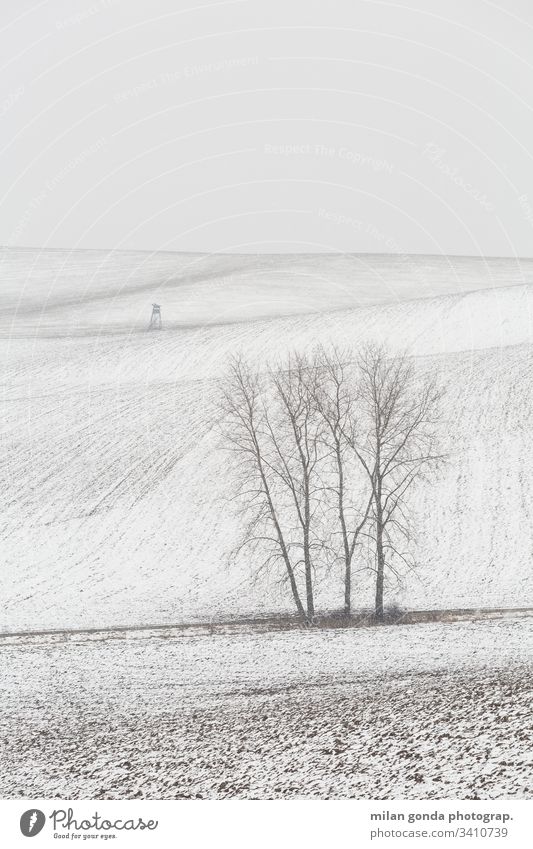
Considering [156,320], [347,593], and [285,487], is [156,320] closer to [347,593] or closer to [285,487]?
[285,487]

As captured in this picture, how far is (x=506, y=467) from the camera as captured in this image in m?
27.4

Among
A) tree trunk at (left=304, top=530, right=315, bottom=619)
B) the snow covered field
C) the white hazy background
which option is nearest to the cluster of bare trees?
tree trunk at (left=304, top=530, right=315, bottom=619)

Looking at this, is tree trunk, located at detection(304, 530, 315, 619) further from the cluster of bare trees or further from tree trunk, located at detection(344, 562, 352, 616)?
tree trunk, located at detection(344, 562, 352, 616)

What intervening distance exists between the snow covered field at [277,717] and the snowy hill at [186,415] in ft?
10.3

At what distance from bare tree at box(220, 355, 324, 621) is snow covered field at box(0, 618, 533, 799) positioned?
3.25 meters

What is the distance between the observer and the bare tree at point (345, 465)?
22.7 metres

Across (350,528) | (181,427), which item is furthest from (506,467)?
(181,427)

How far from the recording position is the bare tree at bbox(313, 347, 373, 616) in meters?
22.7

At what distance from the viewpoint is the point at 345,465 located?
2744 cm

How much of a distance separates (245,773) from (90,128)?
19880mm

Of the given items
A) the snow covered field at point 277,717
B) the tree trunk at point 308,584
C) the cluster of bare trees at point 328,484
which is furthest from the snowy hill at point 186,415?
the snow covered field at point 277,717

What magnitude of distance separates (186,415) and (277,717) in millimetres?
17759

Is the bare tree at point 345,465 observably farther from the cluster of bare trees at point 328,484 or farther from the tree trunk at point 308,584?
the tree trunk at point 308,584

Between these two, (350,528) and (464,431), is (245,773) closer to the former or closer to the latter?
(350,528)
